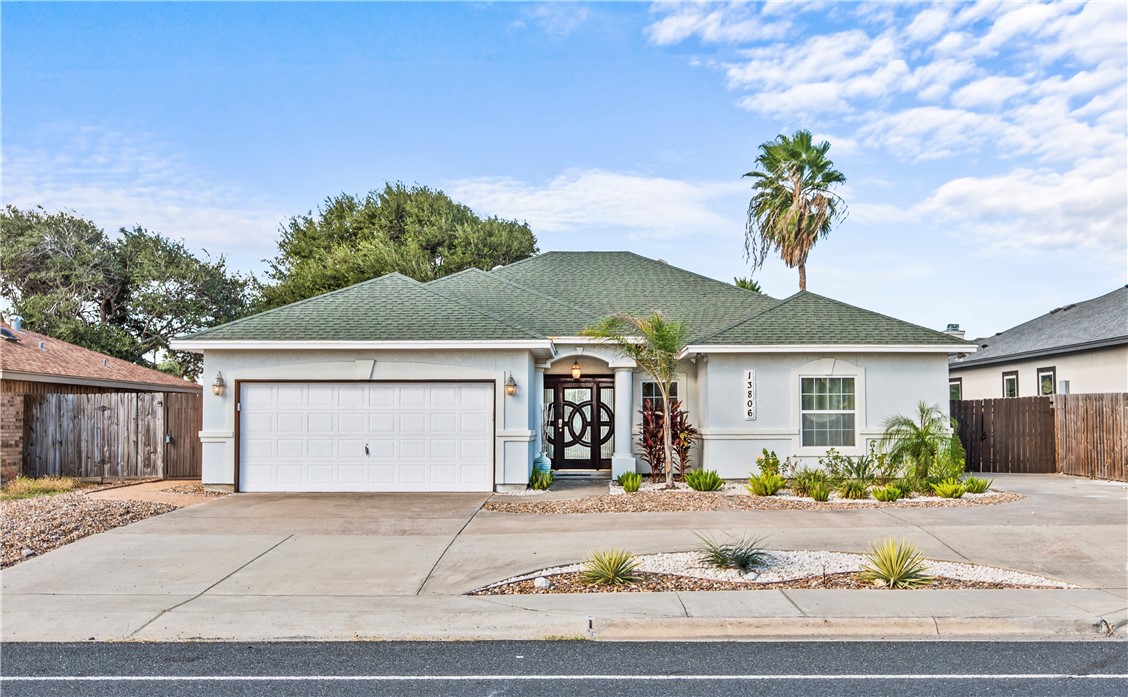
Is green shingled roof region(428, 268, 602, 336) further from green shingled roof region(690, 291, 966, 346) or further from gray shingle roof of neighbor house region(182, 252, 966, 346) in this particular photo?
green shingled roof region(690, 291, 966, 346)

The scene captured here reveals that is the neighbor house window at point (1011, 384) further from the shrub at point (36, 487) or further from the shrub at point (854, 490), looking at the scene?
the shrub at point (36, 487)

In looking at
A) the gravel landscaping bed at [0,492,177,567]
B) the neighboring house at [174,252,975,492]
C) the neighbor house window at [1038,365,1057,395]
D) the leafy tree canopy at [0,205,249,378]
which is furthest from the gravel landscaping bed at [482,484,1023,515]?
the leafy tree canopy at [0,205,249,378]

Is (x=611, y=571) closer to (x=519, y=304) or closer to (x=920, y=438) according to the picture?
(x=920, y=438)

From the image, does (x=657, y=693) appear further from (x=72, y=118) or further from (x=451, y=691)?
(x=72, y=118)

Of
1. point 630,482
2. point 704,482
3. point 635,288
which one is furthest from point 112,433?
point 704,482

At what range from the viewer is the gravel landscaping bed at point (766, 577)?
8938 millimetres

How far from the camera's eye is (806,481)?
1589 centimetres

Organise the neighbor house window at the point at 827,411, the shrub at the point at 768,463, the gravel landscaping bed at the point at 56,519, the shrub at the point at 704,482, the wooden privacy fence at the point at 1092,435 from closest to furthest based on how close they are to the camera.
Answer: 1. the gravel landscaping bed at the point at 56,519
2. the shrub at the point at 704,482
3. the shrub at the point at 768,463
4. the neighbor house window at the point at 827,411
5. the wooden privacy fence at the point at 1092,435

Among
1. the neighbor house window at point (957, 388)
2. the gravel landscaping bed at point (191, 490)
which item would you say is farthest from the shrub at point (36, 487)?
the neighbor house window at point (957, 388)

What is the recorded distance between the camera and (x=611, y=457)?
2019cm

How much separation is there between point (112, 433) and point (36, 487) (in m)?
2.52

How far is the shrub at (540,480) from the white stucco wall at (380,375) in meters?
0.45

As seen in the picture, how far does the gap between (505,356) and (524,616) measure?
928cm

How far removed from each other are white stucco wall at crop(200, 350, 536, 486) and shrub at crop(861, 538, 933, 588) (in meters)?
8.56
